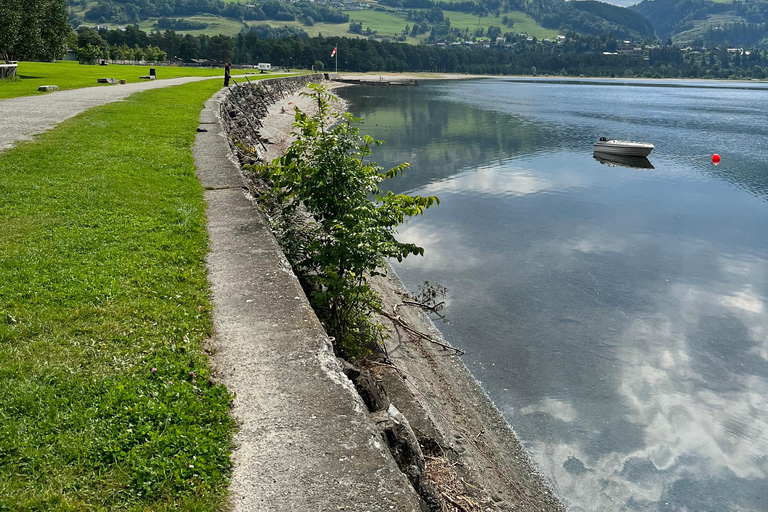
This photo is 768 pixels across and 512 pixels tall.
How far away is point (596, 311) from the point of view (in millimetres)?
14328

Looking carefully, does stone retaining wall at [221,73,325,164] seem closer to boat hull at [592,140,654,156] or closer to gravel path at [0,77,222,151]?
gravel path at [0,77,222,151]

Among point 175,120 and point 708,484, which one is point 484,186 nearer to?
point 175,120

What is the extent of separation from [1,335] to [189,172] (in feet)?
26.9

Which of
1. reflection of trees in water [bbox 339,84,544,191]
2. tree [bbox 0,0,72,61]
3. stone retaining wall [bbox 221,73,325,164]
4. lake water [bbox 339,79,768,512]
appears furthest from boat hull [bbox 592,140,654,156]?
tree [bbox 0,0,72,61]

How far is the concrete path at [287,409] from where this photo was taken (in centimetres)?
409

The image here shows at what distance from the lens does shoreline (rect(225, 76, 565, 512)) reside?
659cm

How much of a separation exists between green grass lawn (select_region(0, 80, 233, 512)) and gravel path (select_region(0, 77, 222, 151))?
232 inches

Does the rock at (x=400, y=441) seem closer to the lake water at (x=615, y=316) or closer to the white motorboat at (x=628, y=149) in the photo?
the lake water at (x=615, y=316)

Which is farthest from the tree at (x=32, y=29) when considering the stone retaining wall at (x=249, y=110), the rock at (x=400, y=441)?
the rock at (x=400, y=441)

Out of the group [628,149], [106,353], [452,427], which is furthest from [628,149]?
[106,353]

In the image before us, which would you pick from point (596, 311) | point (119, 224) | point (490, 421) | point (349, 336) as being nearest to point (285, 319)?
point (349, 336)

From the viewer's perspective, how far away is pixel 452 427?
28.8 feet

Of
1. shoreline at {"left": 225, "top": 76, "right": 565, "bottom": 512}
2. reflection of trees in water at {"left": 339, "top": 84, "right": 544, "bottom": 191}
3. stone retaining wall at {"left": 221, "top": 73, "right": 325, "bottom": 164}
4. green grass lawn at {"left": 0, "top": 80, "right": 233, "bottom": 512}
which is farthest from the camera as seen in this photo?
reflection of trees in water at {"left": 339, "top": 84, "right": 544, "bottom": 191}

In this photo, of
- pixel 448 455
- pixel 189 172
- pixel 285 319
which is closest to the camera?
pixel 285 319
